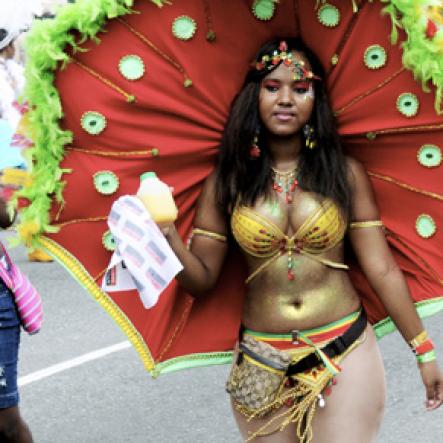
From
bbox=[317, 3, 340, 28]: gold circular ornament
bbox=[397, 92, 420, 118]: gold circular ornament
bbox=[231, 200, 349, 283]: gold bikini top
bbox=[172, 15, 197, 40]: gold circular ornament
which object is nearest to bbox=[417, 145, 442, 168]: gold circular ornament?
bbox=[397, 92, 420, 118]: gold circular ornament

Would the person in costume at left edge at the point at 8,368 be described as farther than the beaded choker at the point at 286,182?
Yes

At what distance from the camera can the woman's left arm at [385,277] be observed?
3625 mm

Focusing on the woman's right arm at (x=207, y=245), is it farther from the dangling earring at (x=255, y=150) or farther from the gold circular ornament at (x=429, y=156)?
the gold circular ornament at (x=429, y=156)

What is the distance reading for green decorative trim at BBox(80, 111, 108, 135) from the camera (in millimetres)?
3738

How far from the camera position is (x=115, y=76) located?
3.72 m

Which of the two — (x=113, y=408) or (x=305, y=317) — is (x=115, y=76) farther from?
(x=113, y=408)

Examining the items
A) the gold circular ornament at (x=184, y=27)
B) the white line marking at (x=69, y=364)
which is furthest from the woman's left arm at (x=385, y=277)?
the white line marking at (x=69, y=364)

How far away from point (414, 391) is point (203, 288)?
2628mm

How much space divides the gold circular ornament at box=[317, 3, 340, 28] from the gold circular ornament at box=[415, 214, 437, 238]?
0.69 metres

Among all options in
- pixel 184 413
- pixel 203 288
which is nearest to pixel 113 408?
pixel 184 413

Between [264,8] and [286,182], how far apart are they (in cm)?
57

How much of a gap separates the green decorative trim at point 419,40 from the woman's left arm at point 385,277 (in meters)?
0.38

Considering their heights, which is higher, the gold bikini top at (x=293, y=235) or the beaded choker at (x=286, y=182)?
the beaded choker at (x=286, y=182)

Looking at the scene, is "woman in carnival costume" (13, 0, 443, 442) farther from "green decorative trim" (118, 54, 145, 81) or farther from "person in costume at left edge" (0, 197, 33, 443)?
"person in costume at left edge" (0, 197, 33, 443)
